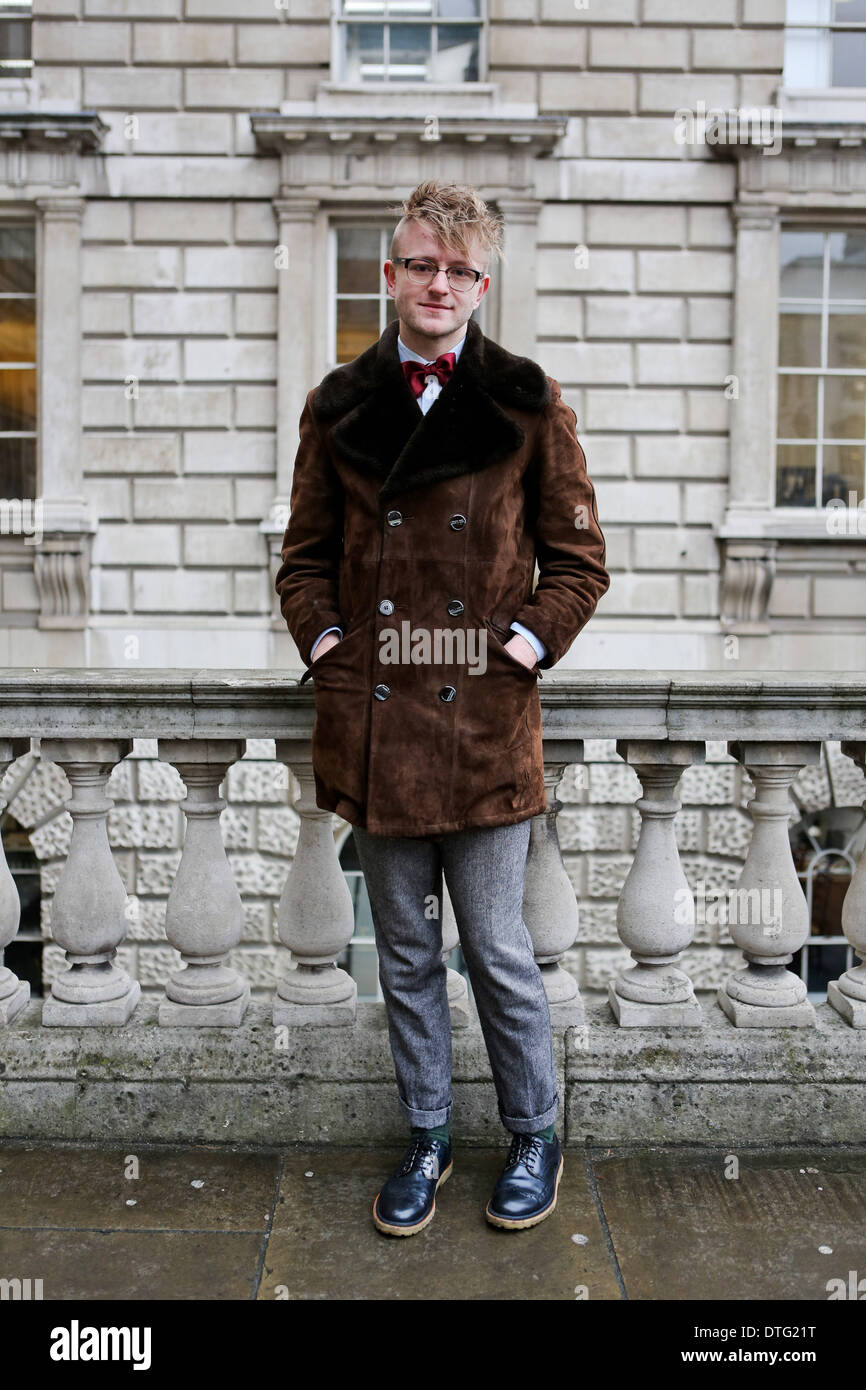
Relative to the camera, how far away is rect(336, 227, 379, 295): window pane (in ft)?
32.0

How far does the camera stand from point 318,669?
2.50m

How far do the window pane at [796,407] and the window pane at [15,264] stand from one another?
244 inches

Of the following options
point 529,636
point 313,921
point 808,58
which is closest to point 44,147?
point 808,58

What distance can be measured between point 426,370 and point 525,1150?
5.45 feet

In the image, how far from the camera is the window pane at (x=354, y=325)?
32.2ft

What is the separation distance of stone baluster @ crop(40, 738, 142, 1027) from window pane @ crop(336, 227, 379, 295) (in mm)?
7637

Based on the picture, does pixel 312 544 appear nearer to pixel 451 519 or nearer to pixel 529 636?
pixel 451 519

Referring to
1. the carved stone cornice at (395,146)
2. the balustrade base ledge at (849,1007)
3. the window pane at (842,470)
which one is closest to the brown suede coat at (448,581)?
the balustrade base ledge at (849,1007)

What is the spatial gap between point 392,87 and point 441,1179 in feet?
28.9

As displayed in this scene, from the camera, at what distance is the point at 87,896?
2.95m

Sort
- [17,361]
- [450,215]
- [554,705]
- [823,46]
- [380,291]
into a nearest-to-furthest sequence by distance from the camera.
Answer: [450,215] < [554,705] < [823,46] < [380,291] < [17,361]

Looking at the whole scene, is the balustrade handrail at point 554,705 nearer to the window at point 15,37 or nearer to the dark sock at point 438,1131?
the dark sock at point 438,1131

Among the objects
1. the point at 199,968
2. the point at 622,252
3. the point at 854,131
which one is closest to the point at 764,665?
the point at 622,252

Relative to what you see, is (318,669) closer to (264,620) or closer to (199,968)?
(199,968)
